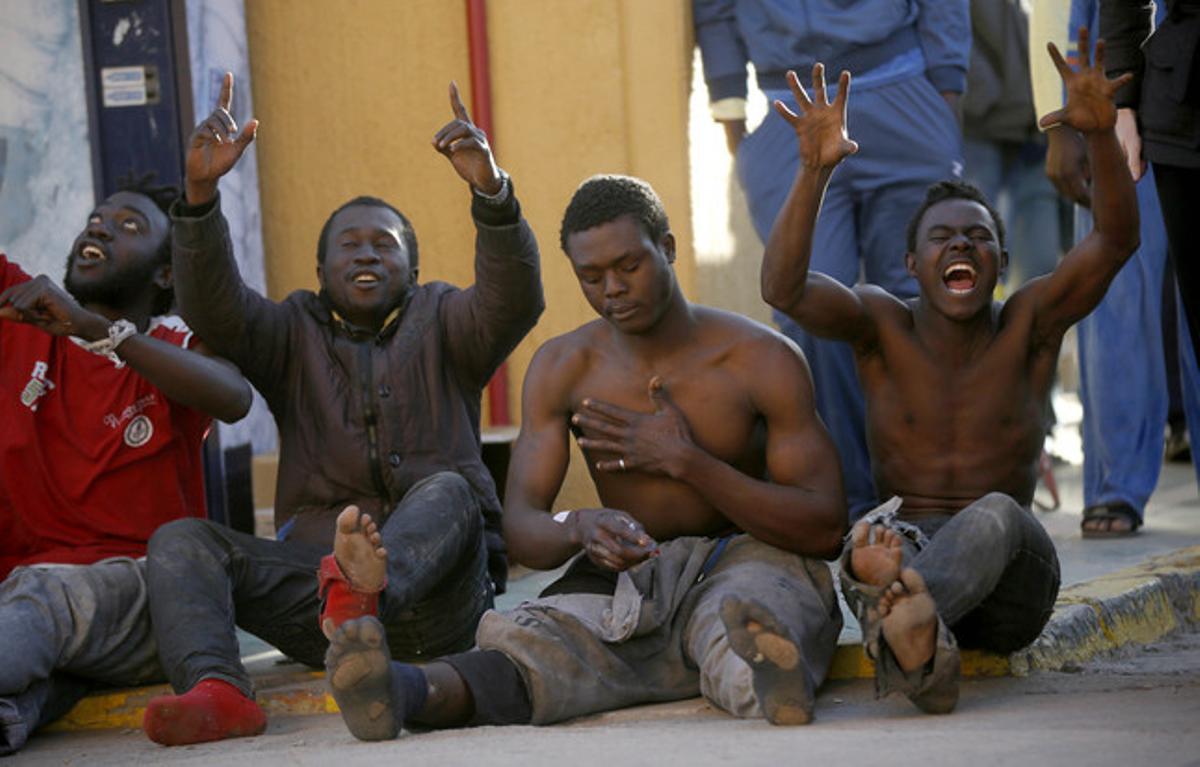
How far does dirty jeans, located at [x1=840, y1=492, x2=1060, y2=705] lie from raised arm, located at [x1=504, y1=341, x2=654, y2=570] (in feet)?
1.66

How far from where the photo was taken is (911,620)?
12.4 ft

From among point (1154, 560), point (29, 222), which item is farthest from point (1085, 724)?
point (29, 222)

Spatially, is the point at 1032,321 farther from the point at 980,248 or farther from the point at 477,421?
the point at 477,421

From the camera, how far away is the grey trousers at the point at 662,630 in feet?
13.5

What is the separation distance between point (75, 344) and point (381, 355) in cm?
82

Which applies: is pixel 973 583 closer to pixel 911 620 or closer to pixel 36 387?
pixel 911 620

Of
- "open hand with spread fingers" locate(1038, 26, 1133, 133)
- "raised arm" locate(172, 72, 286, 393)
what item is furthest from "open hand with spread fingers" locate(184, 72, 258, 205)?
"open hand with spread fingers" locate(1038, 26, 1133, 133)

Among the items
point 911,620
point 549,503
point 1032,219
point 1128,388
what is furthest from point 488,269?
point 1032,219

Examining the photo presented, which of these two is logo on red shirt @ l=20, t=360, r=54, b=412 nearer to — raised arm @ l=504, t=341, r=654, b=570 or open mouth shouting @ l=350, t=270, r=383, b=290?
open mouth shouting @ l=350, t=270, r=383, b=290

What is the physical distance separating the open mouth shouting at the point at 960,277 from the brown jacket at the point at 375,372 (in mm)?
1055

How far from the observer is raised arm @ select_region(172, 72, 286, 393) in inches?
183

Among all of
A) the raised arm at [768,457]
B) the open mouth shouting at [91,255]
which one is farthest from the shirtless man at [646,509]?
the open mouth shouting at [91,255]

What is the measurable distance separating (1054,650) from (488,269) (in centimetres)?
171

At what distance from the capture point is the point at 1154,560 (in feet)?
18.0
